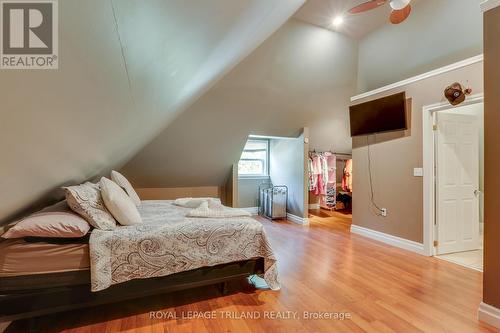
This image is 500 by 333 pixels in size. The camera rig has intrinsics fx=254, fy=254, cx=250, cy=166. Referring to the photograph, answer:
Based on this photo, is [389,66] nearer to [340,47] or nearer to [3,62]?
[340,47]

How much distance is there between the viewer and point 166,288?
212cm

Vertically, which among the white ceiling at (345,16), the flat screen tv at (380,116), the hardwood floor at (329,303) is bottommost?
the hardwood floor at (329,303)

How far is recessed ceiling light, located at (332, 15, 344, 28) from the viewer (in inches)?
146

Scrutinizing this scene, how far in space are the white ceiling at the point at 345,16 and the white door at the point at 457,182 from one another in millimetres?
1696

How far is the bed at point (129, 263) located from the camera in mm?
1724

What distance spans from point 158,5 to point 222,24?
21.5 inches

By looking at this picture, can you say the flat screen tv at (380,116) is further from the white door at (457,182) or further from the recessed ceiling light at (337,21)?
the recessed ceiling light at (337,21)

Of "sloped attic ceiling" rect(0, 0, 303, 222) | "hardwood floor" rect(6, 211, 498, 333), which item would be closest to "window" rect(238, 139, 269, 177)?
"hardwood floor" rect(6, 211, 498, 333)

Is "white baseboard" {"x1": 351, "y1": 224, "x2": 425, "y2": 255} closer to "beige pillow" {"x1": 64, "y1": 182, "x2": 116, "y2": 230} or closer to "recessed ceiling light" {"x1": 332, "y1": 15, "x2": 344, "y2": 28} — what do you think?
"recessed ceiling light" {"x1": 332, "y1": 15, "x2": 344, "y2": 28}

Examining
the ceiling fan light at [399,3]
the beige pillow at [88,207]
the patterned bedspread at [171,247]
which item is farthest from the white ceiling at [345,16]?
the beige pillow at [88,207]

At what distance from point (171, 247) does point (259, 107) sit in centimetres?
→ 323

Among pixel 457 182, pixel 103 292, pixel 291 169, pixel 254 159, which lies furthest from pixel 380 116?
pixel 103 292

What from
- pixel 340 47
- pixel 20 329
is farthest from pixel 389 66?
pixel 20 329

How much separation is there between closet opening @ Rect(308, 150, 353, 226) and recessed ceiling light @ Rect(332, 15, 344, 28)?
303cm
